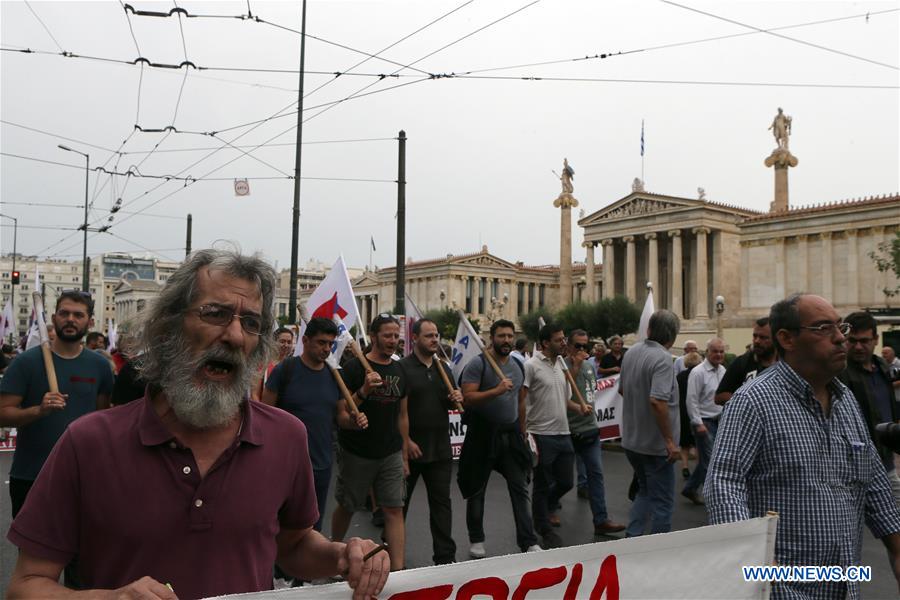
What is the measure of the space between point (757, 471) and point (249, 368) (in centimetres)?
196

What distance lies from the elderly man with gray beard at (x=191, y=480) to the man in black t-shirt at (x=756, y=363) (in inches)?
221

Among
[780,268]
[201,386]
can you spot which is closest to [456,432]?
[201,386]

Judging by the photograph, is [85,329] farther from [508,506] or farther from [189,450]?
[508,506]

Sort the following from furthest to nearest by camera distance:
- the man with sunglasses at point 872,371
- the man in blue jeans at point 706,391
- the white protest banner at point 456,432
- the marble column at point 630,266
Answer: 1. the marble column at point 630,266
2. the white protest banner at point 456,432
3. the man in blue jeans at point 706,391
4. the man with sunglasses at point 872,371

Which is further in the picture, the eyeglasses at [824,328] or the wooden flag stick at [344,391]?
the wooden flag stick at [344,391]

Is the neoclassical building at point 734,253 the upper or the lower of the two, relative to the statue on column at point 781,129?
lower

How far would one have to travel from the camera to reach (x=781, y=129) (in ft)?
165

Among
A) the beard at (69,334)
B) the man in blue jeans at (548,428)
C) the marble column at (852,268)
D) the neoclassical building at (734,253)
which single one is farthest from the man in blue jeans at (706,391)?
the marble column at (852,268)

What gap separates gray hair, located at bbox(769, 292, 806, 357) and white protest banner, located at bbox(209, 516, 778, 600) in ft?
2.70

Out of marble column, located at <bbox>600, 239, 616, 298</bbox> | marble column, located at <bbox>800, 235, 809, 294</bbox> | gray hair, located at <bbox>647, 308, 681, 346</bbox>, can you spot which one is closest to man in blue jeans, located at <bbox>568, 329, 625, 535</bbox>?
gray hair, located at <bbox>647, 308, 681, 346</bbox>

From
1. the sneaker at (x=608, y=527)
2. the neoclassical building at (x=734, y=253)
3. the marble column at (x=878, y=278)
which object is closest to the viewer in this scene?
the sneaker at (x=608, y=527)

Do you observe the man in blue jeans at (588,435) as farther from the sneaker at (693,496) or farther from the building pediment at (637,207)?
the building pediment at (637,207)

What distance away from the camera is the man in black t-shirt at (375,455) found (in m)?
6.07

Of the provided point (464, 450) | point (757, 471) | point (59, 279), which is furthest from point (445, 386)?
point (59, 279)
